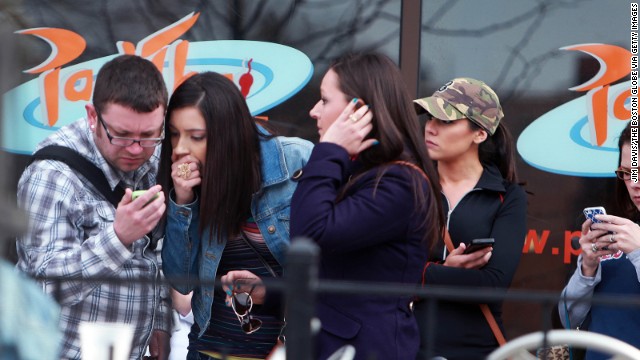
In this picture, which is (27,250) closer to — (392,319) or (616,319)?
(392,319)

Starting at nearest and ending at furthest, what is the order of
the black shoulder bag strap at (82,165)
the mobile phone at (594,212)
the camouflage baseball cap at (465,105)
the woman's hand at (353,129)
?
the woman's hand at (353,129) → the black shoulder bag strap at (82,165) → the mobile phone at (594,212) → the camouflage baseball cap at (465,105)

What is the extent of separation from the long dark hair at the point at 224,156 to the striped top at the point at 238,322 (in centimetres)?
A: 7

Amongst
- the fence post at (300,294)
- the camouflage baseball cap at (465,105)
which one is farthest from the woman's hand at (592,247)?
the fence post at (300,294)

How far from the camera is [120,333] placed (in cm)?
291

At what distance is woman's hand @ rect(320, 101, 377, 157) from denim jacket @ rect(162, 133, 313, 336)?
15.9 inches

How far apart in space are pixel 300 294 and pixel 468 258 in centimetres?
151

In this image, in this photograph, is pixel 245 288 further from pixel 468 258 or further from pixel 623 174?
pixel 623 174


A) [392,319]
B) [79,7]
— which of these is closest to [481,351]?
[392,319]

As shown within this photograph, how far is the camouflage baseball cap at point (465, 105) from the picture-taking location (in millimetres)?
3766

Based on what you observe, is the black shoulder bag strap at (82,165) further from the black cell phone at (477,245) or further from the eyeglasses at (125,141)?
the black cell phone at (477,245)

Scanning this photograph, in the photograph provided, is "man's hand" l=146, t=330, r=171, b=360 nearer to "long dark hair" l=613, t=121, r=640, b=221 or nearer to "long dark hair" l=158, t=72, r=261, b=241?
"long dark hair" l=158, t=72, r=261, b=241

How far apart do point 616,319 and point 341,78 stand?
4.61ft

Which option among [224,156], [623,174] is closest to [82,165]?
[224,156]

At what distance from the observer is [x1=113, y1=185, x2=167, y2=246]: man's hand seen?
10.4 feet
